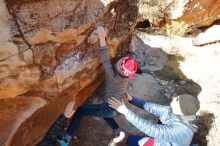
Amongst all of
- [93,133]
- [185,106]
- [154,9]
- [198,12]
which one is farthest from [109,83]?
[198,12]

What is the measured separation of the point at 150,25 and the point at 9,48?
4.62m

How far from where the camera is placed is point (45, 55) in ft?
11.6

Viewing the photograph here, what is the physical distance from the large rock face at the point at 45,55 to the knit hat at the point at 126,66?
472 millimetres

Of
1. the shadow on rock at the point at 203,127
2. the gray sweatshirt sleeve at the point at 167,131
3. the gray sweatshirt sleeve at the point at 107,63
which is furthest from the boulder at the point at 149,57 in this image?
the gray sweatshirt sleeve at the point at 167,131

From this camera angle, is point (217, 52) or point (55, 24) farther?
point (217, 52)

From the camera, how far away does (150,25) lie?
745cm

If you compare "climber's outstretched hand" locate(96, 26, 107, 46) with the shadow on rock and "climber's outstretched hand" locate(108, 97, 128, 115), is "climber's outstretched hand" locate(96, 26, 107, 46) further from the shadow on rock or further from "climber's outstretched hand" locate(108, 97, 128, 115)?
Answer: the shadow on rock

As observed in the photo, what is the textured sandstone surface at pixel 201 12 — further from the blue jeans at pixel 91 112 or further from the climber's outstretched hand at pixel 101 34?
the blue jeans at pixel 91 112

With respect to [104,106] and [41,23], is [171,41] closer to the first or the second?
[104,106]

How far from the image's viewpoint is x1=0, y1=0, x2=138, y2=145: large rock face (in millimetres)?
3289

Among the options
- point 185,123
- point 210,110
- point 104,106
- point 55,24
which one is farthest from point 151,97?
point 55,24

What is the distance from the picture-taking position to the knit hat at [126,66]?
362 centimetres

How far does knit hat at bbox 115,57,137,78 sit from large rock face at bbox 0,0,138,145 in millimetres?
472

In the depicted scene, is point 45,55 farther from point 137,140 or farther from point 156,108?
point 137,140
